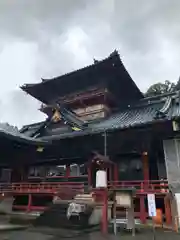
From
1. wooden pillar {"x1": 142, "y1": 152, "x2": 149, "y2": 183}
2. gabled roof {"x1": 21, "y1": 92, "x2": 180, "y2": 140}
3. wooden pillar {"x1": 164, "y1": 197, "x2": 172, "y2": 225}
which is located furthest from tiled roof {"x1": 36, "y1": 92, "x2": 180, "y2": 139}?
wooden pillar {"x1": 164, "y1": 197, "x2": 172, "y2": 225}

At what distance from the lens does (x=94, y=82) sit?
21.4m

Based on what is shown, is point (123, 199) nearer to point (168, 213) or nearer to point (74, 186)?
point (168, 213)

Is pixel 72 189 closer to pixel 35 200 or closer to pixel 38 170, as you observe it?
pixel 35 200

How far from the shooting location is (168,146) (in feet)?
44.3

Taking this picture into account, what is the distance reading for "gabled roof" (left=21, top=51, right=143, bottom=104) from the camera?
65.7ft

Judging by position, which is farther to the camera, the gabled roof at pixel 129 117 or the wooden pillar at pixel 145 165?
the gabled roof at pixel 129 117

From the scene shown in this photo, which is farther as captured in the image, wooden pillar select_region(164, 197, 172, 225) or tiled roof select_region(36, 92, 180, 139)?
tiled roof select_region(36, 92, 180, 139)

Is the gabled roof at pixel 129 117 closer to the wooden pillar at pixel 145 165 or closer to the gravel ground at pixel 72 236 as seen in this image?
the wooden pillar at pixel 145 165

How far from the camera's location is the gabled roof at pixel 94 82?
20.0m

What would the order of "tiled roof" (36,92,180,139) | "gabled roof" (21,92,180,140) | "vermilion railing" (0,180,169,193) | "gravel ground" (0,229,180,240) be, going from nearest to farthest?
1. "gravel ground" (0,229,180,240)
2. "vermilion railing" (0,180,169,193)
3. "tiled roof" (36,92,180,139)
4. "gabled roof" (21,92,180,140)

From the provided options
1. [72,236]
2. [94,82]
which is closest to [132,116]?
[94,82]

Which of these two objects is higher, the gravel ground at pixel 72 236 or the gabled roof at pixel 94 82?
the gabled roof at pixel 94 82

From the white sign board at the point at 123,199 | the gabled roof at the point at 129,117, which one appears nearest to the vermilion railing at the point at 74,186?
the white sign board at the point at 123,199

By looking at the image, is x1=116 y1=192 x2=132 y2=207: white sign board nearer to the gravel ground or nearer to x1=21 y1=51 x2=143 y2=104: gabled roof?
the gravel ground
